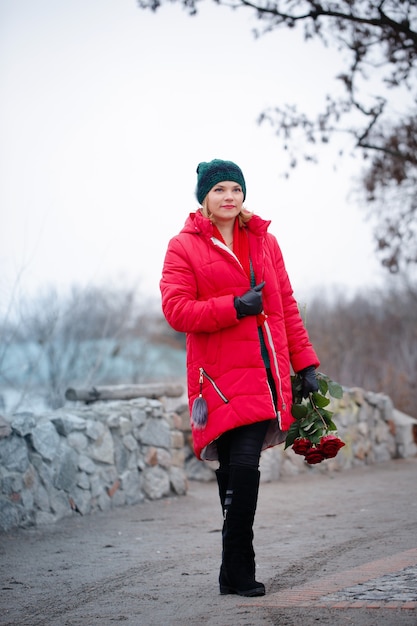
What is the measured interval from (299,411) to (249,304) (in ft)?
1.91

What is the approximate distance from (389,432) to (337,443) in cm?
916

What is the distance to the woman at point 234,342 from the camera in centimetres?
371

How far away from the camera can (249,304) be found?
12.1 ft

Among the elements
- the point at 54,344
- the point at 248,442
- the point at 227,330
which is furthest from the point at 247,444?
the point at 54,344

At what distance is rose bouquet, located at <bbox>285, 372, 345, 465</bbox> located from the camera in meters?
3.83

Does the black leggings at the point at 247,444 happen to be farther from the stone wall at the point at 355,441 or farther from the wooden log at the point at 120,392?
the stone wall at the point at 355,441

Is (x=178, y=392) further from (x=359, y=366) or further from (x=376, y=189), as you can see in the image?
(x=359, y=366)

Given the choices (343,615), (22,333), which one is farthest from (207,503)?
(343,615)

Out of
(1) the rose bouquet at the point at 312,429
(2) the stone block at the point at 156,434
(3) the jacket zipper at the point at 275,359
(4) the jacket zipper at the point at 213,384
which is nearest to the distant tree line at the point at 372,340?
(2) the stone block at the point at 156,434

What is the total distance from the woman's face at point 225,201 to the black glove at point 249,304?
1.51 ft

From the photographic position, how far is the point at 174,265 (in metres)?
3.89

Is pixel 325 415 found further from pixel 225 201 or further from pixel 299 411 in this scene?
pixel 225 201

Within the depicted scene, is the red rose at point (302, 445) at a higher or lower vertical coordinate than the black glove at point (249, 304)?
lower

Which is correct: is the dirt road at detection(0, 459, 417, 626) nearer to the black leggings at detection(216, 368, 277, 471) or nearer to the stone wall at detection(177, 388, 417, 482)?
the black leggings at detection(216, 368, 277, 471)
